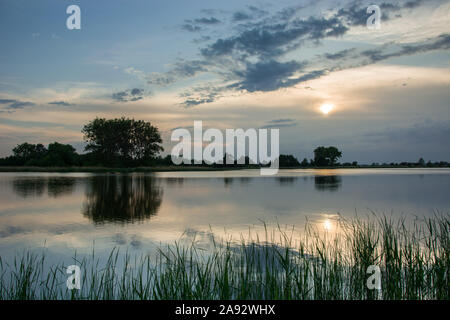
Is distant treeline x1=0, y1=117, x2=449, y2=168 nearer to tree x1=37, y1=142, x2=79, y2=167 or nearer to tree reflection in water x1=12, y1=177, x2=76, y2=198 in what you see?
tree x1=37, y1=142, x2=79, y2=167

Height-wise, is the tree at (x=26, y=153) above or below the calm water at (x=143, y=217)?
above

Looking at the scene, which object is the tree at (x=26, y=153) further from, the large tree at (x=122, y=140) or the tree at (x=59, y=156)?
the large tree at (x=122, y=140)

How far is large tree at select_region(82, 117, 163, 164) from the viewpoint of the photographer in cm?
6588

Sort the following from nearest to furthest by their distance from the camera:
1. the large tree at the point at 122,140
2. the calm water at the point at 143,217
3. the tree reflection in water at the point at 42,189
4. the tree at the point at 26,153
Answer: the calm water at the point at 143,217 < the tree reflection in water at the point at 42,189 < the large tree at the point at 122,140 < the tree at the point at 26,153

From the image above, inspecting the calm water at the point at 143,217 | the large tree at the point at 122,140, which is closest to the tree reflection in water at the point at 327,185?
the calm water at the point at 143,217

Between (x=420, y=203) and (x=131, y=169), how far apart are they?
54.7 metres

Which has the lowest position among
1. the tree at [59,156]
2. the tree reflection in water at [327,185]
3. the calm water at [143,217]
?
the calm water at [143,217]

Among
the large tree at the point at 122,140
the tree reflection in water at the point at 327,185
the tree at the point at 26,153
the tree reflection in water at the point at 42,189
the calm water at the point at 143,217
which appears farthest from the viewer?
the tree at the point at 26,153

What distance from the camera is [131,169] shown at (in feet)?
208

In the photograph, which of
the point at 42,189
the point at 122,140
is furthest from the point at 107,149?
the point at 42,189

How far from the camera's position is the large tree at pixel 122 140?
216 feet
